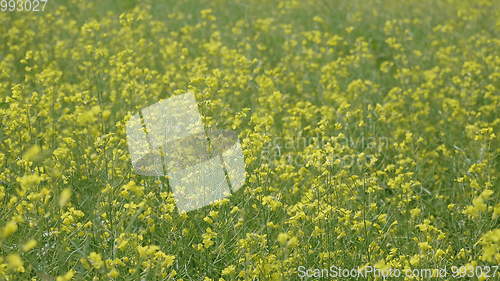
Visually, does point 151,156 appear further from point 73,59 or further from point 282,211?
point 73,59

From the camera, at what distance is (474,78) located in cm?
600

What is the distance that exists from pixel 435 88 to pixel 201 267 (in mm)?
3578

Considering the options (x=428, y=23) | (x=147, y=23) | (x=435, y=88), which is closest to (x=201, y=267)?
(x=435, y=88)

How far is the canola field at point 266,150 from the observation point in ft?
9.77

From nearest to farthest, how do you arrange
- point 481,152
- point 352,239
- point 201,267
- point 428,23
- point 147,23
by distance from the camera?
point 201,267
point 352,239
point 481,152
point 147,23
point 428,23

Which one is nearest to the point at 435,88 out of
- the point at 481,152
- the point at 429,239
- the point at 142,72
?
the point at 481,152

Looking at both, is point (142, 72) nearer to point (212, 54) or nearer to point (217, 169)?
point (212, 54)

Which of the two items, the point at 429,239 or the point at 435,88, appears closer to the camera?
the point at 429,239

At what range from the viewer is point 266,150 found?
15.1 ft

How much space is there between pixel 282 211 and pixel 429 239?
93cm

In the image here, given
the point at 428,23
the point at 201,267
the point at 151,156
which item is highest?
the point at 151,156

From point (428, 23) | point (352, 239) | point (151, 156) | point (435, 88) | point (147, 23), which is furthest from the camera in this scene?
point (428, 23)

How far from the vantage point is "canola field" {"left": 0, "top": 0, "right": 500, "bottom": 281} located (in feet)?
9.77

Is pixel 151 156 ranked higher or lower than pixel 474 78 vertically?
higher
